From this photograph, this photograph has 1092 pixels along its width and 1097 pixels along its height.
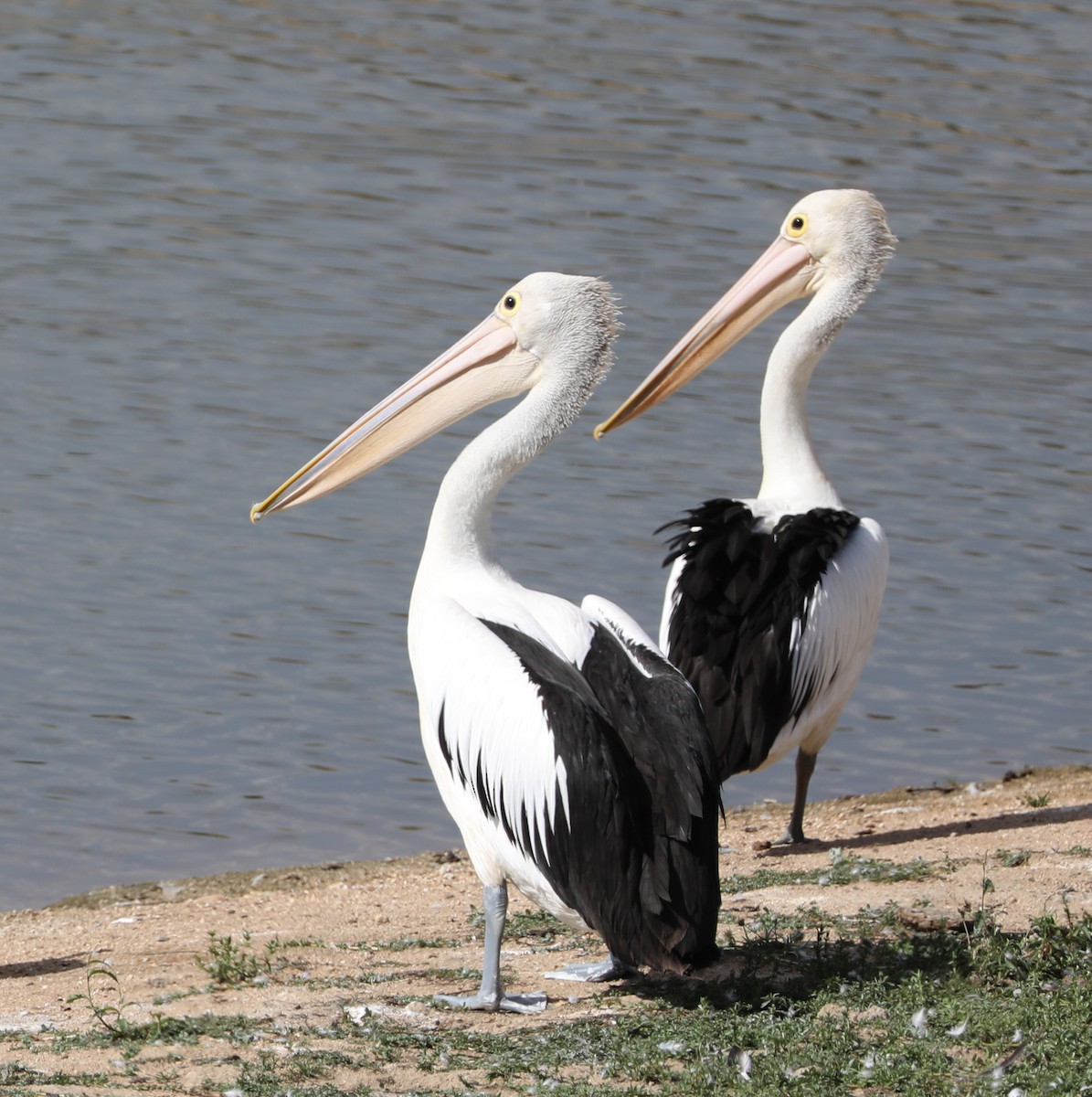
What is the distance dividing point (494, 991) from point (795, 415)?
9.67ft

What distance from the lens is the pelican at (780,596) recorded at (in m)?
5.83

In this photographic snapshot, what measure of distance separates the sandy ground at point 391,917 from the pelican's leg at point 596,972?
0.11 feet

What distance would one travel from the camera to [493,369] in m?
5.11

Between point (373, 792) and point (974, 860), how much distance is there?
2.24 metres

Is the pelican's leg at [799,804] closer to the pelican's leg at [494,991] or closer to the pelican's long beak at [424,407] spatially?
the pelican's long beak at [424,407]

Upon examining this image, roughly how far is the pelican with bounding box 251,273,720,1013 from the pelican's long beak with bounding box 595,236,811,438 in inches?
89.6

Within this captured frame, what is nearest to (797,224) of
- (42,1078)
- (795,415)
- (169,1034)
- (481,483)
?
(795,415)

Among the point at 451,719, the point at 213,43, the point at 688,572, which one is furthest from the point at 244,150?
the point at 451,719

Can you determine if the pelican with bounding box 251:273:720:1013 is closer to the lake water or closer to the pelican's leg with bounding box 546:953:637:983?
the pelican's leg with bounding box 546:953:637:983

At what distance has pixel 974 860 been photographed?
17.9ft

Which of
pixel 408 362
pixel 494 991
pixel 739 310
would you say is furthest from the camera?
pixel 408 362

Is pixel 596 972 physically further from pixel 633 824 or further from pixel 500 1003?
pixel 633 824

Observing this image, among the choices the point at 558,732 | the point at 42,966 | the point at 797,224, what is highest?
the point at 797,224

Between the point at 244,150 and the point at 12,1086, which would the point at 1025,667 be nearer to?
the point at 12,1086
